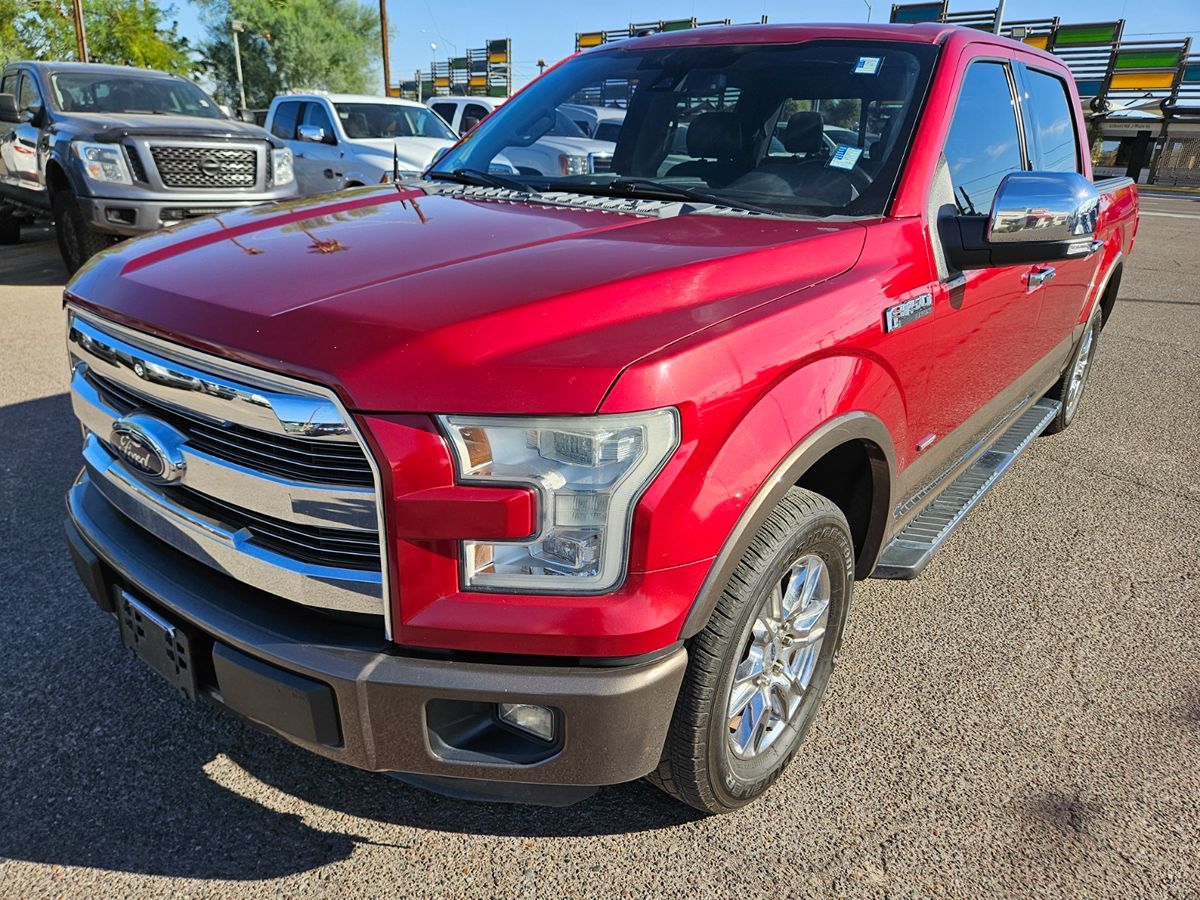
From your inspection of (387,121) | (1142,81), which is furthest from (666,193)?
(1142,81)

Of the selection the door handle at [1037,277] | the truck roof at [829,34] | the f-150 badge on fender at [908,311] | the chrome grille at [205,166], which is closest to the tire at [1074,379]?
the door handle at [1037,277]

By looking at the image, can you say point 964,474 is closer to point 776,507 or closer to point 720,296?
point 776,507

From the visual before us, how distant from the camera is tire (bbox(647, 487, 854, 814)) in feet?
5.98

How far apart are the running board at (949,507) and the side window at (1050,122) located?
1.13 metres

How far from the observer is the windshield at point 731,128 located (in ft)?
8.53

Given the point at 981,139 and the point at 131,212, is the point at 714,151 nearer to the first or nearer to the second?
the point at 981,139

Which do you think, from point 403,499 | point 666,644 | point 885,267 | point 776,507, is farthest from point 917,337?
point 403,499

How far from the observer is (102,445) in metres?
2.22

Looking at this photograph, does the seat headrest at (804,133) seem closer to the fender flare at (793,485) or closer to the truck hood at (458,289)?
the truck hood at (458,289)

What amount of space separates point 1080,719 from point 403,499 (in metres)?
2.20

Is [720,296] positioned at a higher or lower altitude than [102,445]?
higher

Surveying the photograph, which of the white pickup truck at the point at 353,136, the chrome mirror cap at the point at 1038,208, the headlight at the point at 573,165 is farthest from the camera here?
the white pickup truck at the point at 353,136

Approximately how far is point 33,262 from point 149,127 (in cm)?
312

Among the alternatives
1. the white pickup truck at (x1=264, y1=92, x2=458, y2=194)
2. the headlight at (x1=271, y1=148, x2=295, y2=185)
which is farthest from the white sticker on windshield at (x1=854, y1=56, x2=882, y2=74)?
the white pickup truck at (x1=264, y1=92, x2=458, y2=194)
